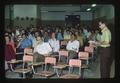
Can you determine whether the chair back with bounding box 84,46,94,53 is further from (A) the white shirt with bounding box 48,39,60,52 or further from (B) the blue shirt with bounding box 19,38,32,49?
(B) the blue shirt with bounding box 19,38,32,49

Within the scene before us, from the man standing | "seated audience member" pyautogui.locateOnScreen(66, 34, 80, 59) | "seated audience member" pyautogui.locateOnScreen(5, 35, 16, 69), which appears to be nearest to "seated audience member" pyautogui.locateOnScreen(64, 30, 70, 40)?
"seated audience member" pyautogui.locateOnScreen(66, 34, 80, 59)

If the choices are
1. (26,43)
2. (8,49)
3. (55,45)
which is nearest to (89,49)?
Result: (55,45)

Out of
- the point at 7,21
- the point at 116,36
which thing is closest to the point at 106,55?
the point at 116,36

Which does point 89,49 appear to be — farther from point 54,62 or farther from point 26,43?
point 26,43

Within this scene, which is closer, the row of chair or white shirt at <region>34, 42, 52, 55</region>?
the row of chair

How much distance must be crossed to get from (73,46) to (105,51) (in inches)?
14.8

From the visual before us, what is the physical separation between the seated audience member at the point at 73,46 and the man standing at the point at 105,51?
27 cm

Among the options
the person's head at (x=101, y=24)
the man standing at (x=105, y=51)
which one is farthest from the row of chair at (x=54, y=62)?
the person's head at (x=101, y=24)

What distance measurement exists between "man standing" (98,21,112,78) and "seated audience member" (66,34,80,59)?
274mm

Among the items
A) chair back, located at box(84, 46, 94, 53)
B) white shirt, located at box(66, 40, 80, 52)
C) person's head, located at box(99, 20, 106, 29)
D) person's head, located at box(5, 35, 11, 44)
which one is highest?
person's head, located at box(99, 20, 106, 29)

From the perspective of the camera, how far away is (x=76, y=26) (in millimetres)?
3959

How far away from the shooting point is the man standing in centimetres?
393

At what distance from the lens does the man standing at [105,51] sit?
3.93 metres

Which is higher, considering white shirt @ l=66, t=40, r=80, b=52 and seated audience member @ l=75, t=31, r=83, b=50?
seated audience member @ l=75, t=31, r=83, b=50
